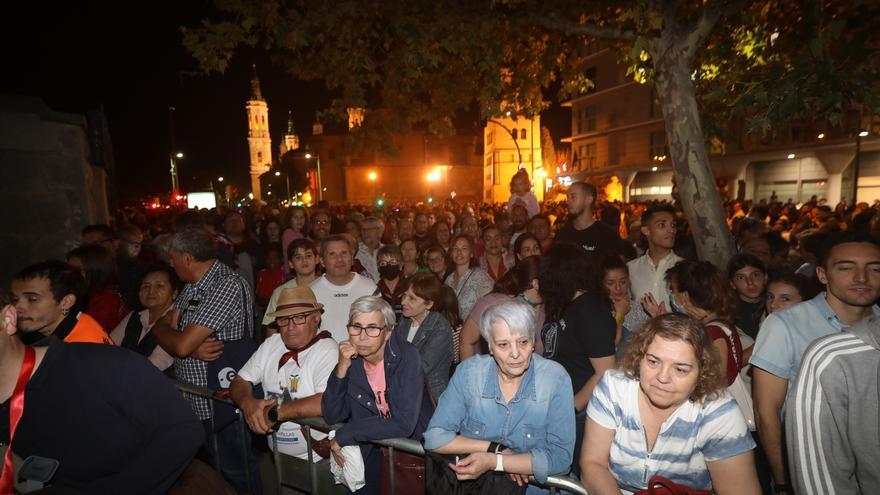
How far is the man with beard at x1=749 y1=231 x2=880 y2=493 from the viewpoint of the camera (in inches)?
105

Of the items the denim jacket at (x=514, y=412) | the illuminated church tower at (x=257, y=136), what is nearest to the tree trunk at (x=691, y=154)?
the denim jacket at (x=514, y=412)

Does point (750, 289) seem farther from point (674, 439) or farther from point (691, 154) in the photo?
point (674, 439)

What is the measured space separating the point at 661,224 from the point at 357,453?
408 centimetres

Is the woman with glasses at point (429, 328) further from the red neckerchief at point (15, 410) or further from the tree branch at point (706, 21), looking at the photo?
the tree branch at point (706, 21)

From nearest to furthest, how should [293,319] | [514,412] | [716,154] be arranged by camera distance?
[514,412] < [293,319] < [716,154]

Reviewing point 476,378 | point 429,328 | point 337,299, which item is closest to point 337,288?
point 337,299

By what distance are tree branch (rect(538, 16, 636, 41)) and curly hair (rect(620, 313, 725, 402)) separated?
530 centimetres

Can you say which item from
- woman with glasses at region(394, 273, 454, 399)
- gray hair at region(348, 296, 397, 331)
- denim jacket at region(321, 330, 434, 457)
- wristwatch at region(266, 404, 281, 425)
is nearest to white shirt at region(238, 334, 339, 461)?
wristwatch at region(266, 404, 281, 425)

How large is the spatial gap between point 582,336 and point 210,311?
9.88ft

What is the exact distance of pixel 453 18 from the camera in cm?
653

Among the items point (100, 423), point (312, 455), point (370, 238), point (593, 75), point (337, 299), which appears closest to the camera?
point (100, 423)

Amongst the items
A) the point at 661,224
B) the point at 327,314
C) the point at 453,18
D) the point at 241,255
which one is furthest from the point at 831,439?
the point at 241,255

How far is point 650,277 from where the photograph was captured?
5102 millimetres

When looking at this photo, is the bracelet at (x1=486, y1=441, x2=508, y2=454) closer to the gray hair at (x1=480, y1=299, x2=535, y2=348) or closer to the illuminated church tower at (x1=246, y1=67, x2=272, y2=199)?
the gray hair at (x1=480, y1=299, x2=535, y2=348)
